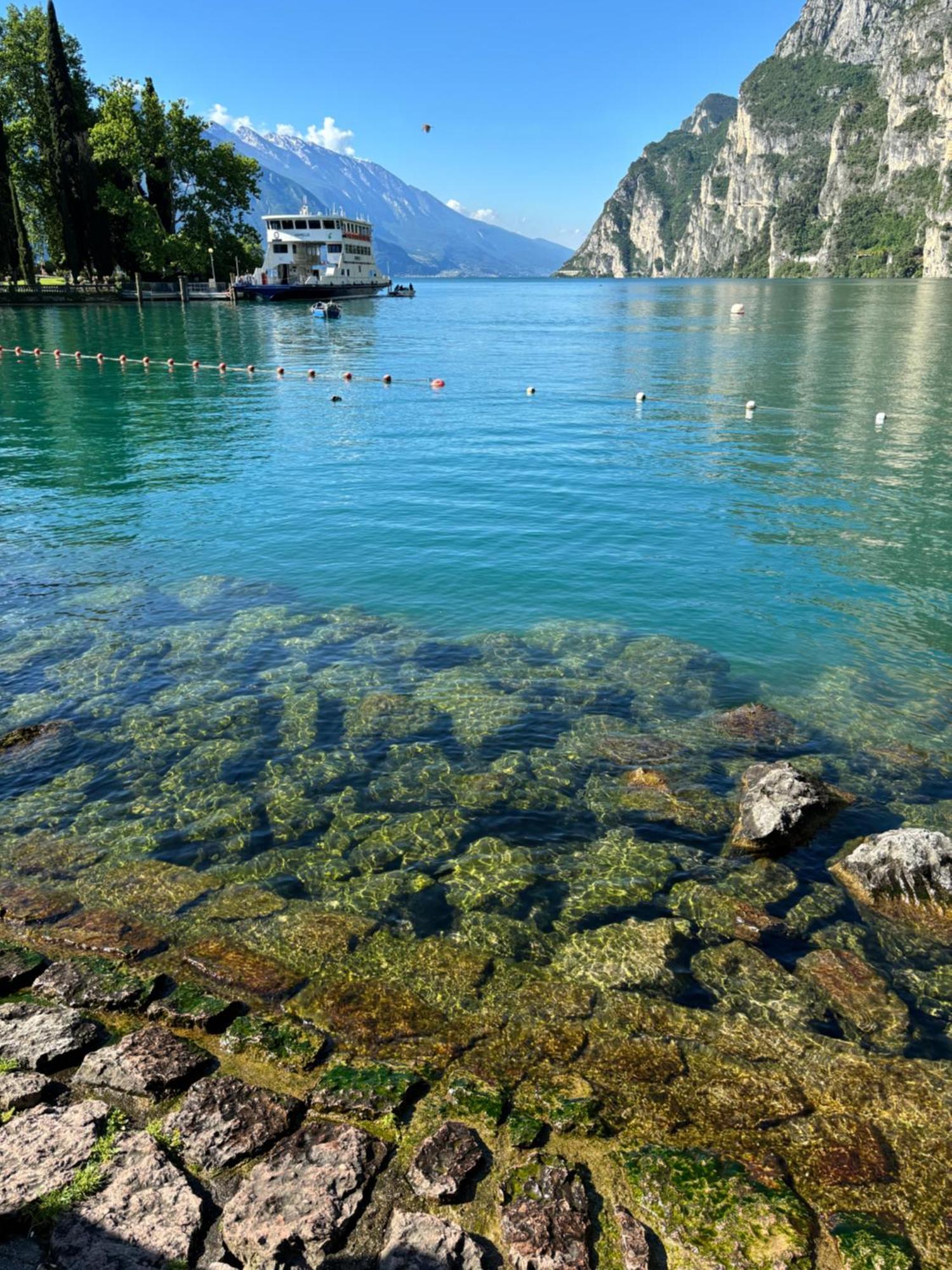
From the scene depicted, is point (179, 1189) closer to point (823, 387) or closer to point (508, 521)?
point (508, 521)

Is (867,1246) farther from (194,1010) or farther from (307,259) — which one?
(307,259)

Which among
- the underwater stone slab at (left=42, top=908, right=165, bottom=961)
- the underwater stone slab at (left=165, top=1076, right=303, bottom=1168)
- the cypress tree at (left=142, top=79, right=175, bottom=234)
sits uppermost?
the cypress tree at (left=142, top=79, right=175, bottom=234)

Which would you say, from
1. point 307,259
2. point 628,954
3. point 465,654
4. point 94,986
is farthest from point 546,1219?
point 307,259

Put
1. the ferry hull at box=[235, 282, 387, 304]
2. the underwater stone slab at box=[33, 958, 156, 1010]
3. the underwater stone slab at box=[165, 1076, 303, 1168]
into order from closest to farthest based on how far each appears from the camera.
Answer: the underwater stone slab at box=[165, 1076, 303, 1168] → the underwater stone slab at box=[33, 958, 156, 1010] → the ferry hull at box=[235, 282, 387, 304]

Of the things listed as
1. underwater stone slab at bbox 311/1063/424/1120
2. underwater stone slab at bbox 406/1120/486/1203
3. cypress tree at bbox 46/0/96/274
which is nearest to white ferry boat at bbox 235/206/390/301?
cypress tree at bbox 46/0/96/274

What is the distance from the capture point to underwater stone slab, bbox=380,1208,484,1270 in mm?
4355

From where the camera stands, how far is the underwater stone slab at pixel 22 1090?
5.32 m

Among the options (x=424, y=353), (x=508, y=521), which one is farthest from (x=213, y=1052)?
(x=424, y=353)

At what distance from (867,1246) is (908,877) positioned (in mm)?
3940

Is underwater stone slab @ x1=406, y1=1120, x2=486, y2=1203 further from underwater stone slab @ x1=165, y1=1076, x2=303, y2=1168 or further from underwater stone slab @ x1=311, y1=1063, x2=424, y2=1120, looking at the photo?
underwater stone slab @ x1=165, y1=1076, x2=303, y2=1168

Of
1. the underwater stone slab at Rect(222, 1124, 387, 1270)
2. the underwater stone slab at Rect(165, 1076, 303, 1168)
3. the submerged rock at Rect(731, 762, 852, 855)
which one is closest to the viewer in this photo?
the underwater stone slab at Rect(222, 1124, 387, 1270)

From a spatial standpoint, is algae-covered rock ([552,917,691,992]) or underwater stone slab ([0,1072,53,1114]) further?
algae-covered rock ([552,917,691,992])

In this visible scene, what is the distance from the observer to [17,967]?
671 centimetres

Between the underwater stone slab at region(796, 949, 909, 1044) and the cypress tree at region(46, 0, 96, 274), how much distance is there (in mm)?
100020
